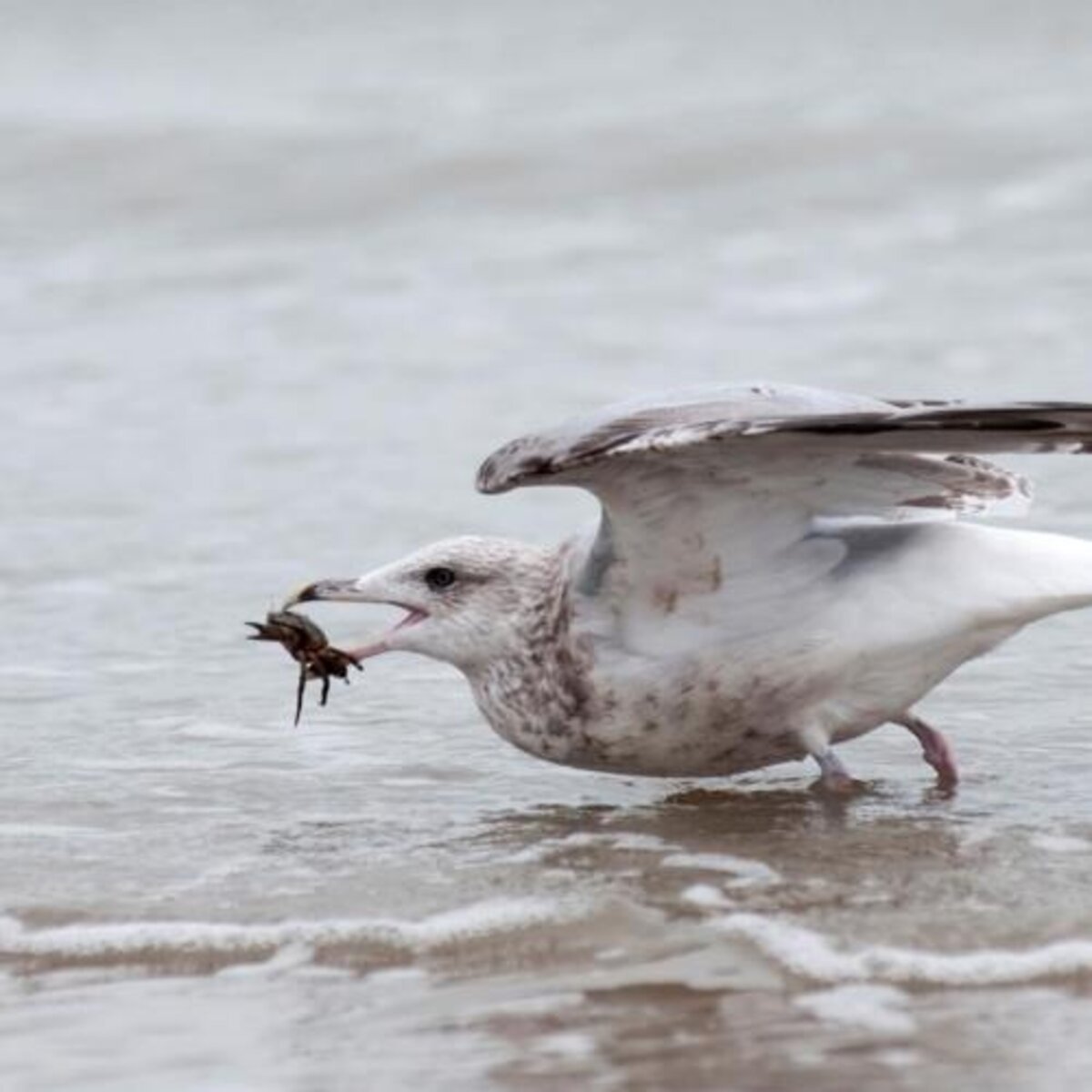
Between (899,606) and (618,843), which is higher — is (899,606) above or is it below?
above

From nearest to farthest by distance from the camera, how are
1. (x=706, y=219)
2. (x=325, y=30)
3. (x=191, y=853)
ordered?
(x=191, y=853), (x=706, y=219), (x=325, y=30)

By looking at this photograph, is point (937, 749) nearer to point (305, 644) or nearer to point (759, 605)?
point (759, 605)

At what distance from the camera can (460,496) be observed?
416 inches

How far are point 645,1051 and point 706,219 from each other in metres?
10.1

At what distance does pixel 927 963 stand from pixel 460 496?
16.5 ft

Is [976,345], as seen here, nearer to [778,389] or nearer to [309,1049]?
[778,389]

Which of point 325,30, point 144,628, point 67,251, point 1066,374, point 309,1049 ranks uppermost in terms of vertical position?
point 325,30

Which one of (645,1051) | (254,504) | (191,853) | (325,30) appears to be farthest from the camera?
(325,30)

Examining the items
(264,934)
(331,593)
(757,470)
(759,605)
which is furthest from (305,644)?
(264,934)

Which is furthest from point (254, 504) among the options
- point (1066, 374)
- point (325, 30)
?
point (325, 30)

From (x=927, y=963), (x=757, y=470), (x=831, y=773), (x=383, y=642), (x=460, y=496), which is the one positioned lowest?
(x=927, y=963)

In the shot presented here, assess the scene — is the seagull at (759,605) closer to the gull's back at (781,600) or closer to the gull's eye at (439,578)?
the gull's back at (781,600)

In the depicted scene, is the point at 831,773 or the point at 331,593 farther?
the point at 331,593

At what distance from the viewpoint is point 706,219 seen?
15047mm
